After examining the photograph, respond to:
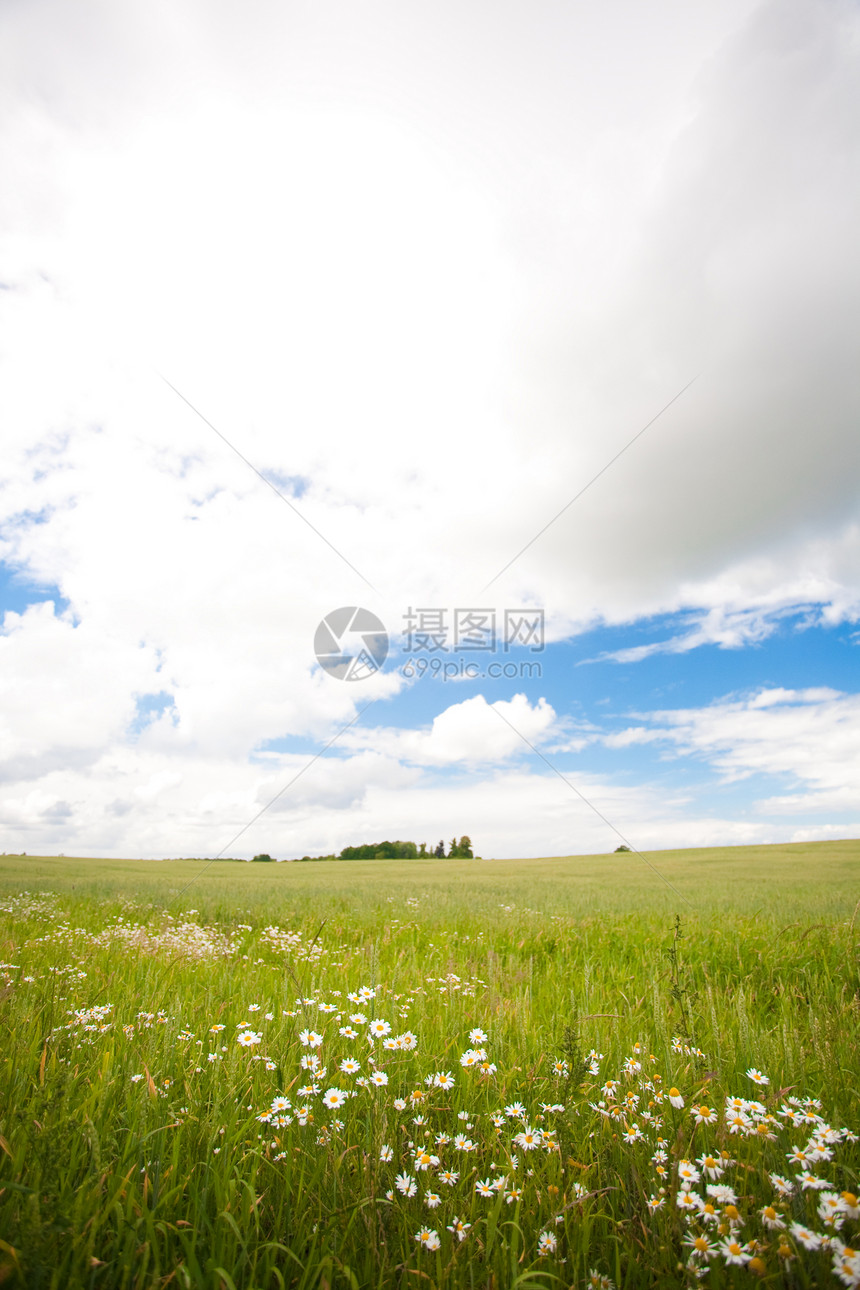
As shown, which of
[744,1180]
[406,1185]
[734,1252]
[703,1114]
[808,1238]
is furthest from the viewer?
[703,1114]

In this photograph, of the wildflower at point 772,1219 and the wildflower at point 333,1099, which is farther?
the wildflower at point 333,1099

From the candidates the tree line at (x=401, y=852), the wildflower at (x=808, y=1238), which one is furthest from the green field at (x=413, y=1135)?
the tree line at (x=401, y=852)

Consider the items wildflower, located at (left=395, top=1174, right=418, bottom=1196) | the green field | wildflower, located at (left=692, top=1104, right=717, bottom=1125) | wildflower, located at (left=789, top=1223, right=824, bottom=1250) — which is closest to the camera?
wildflower, located at (left=789, top=1223, right=824, bottom=1250)

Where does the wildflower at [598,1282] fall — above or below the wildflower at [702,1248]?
below

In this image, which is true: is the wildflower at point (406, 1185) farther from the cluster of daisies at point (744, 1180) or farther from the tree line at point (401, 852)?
the tree line at point (401, 852)

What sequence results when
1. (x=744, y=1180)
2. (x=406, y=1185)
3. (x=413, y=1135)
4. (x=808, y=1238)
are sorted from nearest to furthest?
(x=808, y=1238), (x=744, y=1180), (x=406, y=1185), (x=413, y=1135)

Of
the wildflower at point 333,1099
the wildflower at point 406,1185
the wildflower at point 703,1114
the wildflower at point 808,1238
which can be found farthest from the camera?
the wildflower at point 333,1099

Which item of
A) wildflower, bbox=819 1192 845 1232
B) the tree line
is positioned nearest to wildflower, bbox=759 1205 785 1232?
wildflower, bbox=819 1192 845 1232

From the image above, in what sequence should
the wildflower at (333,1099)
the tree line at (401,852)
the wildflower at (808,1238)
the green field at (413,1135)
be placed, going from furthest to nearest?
the tree line at (401,852), the wildflower at (333,1099), the green field at (413,1135), the wildflower at (808,1238)

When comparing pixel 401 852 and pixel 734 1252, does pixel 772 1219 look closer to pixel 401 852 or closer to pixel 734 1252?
pixel 734 1252

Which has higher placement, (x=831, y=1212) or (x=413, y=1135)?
(x=831, y=1212)

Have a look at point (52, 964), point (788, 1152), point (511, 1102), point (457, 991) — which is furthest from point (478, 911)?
point (788, 1152)

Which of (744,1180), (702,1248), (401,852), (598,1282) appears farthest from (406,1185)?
(401,852)

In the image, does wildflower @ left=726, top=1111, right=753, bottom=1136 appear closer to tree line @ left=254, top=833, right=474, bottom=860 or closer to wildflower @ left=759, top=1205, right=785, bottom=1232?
wildflower @ left=759, top=1205, right=785, bottom=1232
